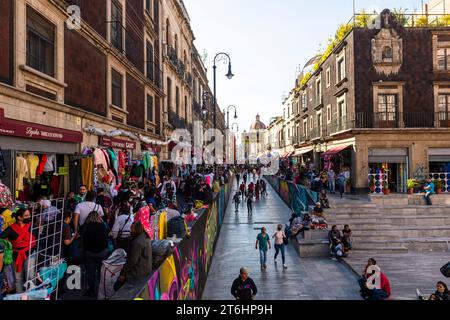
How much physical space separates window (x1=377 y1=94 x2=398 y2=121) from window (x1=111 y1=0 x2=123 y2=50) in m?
18.0

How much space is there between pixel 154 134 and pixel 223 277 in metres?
15.8

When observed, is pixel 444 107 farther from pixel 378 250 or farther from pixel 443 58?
pixel 378 250

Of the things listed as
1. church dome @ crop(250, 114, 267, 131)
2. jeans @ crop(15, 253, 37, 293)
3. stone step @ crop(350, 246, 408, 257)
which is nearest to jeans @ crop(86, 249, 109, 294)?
jeans @ crop(15, 253, 37, 293)

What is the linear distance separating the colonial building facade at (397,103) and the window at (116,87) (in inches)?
627

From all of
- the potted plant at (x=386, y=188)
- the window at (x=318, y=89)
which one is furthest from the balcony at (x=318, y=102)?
the potted plant at (x=386, y=188)

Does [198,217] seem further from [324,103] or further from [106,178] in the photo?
[324,103]

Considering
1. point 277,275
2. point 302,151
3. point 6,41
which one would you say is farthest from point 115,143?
point 302,151

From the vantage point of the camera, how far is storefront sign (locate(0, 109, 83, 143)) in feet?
28.5

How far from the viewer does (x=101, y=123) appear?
1576 centimetres

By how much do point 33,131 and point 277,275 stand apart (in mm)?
8647

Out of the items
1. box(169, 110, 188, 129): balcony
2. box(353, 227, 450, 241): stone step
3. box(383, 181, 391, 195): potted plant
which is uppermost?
box(169, 110, 188, 129): balcony

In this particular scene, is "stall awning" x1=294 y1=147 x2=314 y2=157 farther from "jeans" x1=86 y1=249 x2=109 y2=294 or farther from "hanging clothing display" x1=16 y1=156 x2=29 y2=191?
"jeans" x1=86 y1=249 x2=109 y2=294

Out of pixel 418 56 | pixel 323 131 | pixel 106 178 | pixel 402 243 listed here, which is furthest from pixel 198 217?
pixel 323 131

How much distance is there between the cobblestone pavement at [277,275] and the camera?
1057 centimetres
